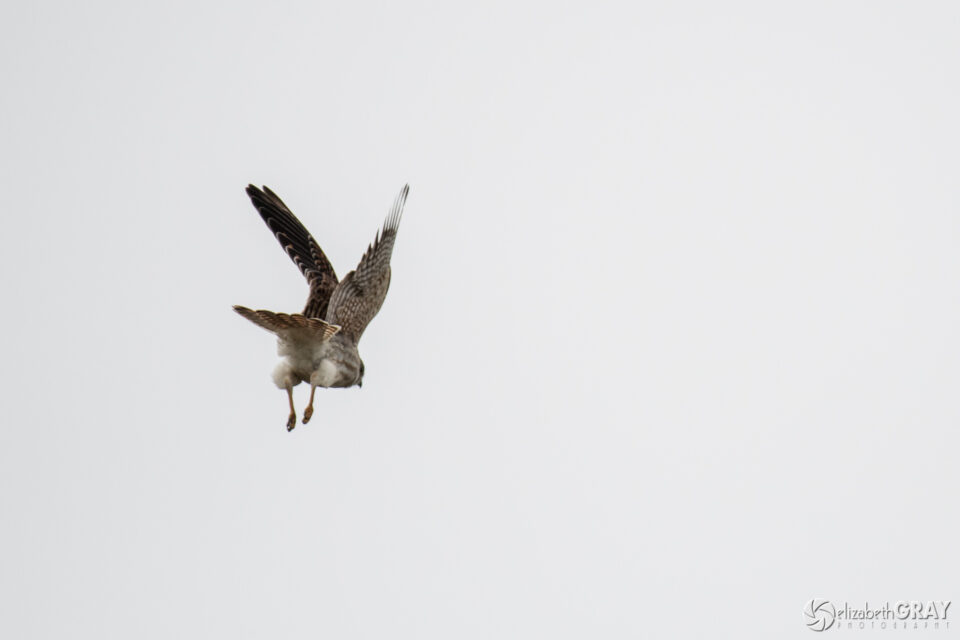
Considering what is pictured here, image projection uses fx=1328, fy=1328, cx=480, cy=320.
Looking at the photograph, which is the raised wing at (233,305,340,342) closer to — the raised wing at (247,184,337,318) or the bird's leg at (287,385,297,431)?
the bird's leg at (287,385,297,431)

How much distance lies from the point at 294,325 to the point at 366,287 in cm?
230

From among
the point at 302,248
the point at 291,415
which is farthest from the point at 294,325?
the point at 302,248

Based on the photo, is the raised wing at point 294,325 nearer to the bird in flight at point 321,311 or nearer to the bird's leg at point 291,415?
the bird in flight at point 321,311

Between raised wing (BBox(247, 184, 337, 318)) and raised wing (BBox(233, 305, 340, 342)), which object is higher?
raised wing (BBox(247, 184, 337, 318))

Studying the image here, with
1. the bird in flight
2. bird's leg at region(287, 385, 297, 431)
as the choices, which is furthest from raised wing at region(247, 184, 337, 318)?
bird's leg at region(287, 385, 297, 431)

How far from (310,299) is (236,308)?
4117 mm

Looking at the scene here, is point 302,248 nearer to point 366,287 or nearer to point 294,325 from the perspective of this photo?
point 366,287

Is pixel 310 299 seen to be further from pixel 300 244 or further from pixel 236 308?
pixel 236 308

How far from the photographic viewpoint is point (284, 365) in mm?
18516

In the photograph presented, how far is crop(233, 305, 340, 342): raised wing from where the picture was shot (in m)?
17.4

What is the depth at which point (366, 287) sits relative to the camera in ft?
65.9

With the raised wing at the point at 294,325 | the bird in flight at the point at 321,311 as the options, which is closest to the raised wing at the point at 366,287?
the bird in flight at the point at 321,311

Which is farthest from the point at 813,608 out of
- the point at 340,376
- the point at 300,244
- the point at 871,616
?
the point at 300,244

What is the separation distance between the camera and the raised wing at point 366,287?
1980 cm
